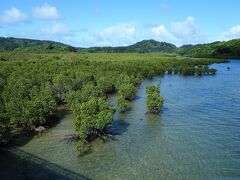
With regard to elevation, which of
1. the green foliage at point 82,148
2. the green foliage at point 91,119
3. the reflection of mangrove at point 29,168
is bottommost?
the reflection of mangrove at point 29,168

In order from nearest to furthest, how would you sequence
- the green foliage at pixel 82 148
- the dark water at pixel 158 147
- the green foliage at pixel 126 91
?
the dark water at pixel 158 147, the green foliage at pixel 82 148, the green foliage at pixel 126 91

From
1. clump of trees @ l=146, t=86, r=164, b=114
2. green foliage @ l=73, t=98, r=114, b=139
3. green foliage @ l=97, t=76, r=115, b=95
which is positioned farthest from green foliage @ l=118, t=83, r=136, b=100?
green foliage @ l=73, t=98, r=114, b=139

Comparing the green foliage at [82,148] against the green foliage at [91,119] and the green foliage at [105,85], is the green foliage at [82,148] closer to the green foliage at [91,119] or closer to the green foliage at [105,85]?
the green foliage at [91,119]

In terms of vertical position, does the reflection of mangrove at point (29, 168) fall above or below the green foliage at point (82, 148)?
below

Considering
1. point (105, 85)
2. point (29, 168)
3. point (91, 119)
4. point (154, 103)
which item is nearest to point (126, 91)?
point (105, 85)

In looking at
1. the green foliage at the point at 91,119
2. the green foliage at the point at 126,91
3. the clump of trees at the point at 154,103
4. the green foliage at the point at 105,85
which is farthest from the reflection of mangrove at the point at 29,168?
the green foliage at the point at 105,85

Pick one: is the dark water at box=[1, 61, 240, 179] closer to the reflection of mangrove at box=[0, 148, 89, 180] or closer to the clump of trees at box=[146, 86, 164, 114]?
the reflection of mangrove at box=[0, 148, 89, 180]

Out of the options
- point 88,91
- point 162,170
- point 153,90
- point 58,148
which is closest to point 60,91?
point 88,91
